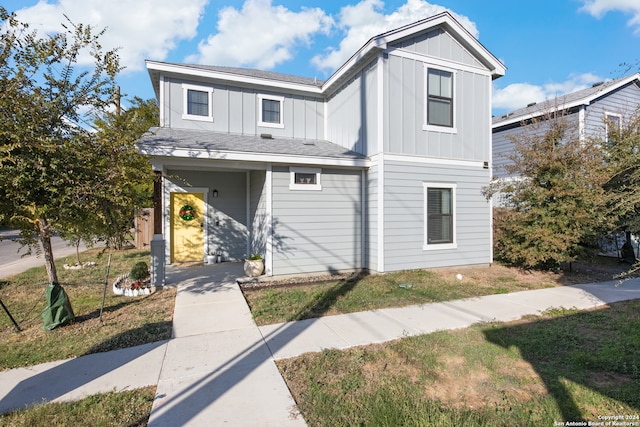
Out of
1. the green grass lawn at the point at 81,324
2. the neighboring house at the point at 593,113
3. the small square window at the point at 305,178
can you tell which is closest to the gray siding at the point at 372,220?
the small square window at the point at 305,178

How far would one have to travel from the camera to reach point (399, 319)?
192 inches

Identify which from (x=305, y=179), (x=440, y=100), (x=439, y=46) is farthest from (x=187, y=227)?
(x=439, y=46)

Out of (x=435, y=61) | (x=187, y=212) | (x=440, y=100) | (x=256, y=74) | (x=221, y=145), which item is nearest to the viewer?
(x=221, y=145)

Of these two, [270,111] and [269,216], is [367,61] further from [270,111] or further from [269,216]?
[269,216]

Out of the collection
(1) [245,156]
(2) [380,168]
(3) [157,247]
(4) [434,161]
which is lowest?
(3) [157,247]

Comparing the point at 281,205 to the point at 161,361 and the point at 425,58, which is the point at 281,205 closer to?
the point at 161,361

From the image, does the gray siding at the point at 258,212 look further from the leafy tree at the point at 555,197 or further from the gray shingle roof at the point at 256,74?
the leafy tree at the point at 555,197

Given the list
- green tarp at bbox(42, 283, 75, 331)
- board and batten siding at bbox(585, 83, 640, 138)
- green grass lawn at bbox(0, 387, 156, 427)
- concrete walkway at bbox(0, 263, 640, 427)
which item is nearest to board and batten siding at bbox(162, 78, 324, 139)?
concrete walkway at bbox(0, 263, 640, 427)

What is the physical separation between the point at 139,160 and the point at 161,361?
3.19m

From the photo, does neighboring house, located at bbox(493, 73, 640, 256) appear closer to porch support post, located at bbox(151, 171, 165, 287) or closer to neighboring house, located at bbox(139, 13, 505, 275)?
neighboring house, located at bbox(139, 13, 505, 275)

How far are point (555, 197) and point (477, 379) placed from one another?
6510 mm

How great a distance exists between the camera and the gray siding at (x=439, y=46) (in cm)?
809

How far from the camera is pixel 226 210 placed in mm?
9656

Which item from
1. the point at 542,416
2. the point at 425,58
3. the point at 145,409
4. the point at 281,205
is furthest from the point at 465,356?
the point at 425,58
